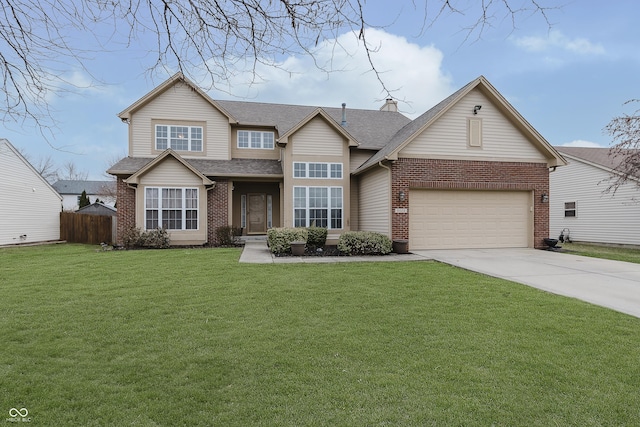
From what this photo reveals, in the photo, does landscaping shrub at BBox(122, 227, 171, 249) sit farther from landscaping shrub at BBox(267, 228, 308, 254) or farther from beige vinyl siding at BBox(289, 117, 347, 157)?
beige vinyl siding at BBox(289, 117, 347, 157)

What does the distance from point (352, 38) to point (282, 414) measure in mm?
3128

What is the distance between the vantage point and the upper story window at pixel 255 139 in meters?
17.4

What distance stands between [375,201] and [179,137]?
31.3ft

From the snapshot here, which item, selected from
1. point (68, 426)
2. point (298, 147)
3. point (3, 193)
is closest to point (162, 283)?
point (68, 426)

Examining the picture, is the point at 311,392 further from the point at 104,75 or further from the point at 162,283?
the point at 162,283

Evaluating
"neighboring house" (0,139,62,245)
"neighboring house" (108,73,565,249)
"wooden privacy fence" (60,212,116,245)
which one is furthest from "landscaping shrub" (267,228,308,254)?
"neighboring house" (0,139,62,245)

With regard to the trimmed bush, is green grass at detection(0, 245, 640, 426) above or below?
below

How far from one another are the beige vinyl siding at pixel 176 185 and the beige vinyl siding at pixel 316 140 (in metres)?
4.46

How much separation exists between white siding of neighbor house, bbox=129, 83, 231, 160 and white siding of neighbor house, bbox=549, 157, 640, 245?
61.8 feet

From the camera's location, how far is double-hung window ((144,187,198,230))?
48.1 ft

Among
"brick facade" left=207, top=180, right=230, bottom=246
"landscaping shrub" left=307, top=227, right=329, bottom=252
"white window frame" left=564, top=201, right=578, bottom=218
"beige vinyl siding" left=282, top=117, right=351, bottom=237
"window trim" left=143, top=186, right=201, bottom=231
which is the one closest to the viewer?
"landscaping shrub" left=307, top=227, right=329, bottom=252

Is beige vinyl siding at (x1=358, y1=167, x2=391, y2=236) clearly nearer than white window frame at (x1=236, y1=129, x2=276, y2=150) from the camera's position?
Yes

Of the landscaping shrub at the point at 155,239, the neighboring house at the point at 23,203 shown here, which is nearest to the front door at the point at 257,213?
the landscaping shrub at the point at 155,239

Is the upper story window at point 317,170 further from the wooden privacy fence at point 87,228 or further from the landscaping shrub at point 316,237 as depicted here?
the wooden privacy fence at point 87,228
